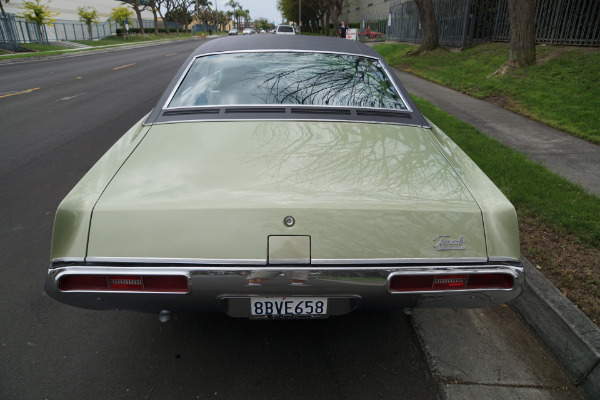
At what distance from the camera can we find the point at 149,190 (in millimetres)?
1854

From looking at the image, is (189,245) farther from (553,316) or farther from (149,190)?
(553,316)

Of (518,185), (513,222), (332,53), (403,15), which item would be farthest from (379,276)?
(403,15)

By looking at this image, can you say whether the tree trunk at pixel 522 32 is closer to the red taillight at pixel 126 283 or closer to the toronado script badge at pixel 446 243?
the toronado script badge at pixel 446 243

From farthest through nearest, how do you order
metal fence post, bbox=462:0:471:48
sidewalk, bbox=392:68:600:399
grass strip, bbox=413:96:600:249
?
metal fence post, bbox=462:0:471:48 → grass strip, bbox=413:96:600:249 → sidewalk, bbox=392:68:600:399

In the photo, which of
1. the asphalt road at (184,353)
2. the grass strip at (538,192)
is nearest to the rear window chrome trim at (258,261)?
the asphalt road at (184,353)

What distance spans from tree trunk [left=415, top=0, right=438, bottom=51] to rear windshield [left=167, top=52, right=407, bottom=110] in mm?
15963

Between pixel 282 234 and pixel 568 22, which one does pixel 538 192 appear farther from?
pixel 568 22

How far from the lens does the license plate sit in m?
1.86

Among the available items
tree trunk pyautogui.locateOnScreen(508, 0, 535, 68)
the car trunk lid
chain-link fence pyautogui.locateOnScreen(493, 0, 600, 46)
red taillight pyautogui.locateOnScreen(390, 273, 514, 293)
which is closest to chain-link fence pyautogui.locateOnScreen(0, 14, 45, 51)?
tree trunk pyautogui.locateOnScreen(508, 0, 535, 68)

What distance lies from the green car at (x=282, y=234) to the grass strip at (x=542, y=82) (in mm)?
5933

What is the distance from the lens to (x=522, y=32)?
1077 centimetres

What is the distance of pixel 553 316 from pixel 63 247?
2680 mm

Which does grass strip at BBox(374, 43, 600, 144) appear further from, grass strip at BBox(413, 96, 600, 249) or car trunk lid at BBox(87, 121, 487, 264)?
car trunk lid at BBox(87, 121, 487, 264)

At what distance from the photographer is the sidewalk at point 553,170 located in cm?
220
